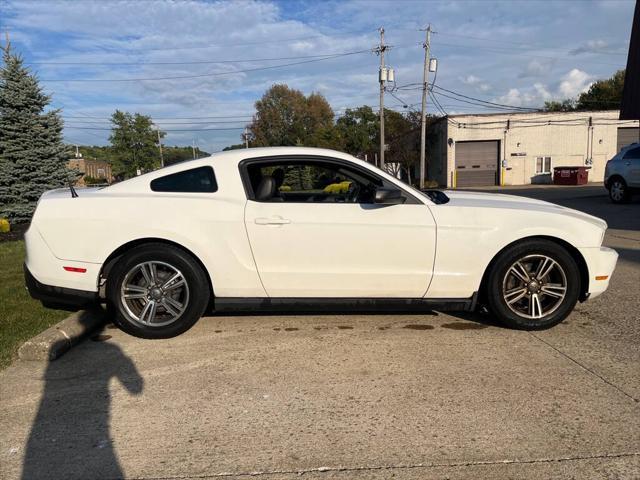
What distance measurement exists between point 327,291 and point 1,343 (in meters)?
2.69

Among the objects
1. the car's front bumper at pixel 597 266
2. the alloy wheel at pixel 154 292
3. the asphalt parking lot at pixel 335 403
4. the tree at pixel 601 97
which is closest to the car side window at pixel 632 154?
the asphalt parking lot at pixel 335 403

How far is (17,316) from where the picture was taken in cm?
486

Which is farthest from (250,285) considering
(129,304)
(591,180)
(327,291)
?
(591,180)

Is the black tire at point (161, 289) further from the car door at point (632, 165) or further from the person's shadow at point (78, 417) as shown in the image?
the car door at point (632, 165)

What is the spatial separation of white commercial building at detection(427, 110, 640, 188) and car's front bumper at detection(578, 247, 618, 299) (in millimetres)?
37799

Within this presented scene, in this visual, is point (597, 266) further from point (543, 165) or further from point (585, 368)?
point (543, 165)

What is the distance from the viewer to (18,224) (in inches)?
566

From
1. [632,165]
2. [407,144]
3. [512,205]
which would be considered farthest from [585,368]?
[407,144]

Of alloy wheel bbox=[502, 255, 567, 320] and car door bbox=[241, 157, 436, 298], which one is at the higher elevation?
car door bbox=[241, 157, 436, 298]

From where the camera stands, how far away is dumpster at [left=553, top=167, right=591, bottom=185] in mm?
36188

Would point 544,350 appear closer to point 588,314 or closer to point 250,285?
point 588,314

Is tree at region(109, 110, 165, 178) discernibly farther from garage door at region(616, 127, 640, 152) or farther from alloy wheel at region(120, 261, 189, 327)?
alloy wheel at region(120, 261, 189, 327)

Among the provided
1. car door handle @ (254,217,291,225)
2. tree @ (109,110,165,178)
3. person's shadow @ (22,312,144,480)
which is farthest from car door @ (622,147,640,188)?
tree @ (109,110,165,178)

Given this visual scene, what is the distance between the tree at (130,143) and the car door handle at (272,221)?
68.4 meters
